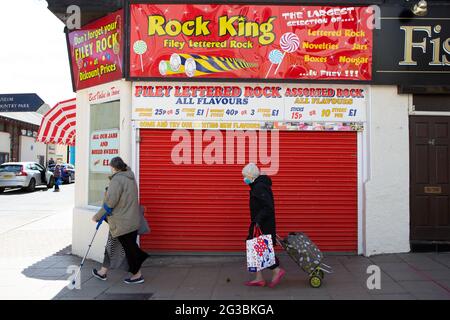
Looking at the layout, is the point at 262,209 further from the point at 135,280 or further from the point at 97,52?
the point at 97,52

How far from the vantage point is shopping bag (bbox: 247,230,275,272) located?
595 centimetres

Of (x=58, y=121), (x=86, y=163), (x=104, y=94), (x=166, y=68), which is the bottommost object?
(x=86, y=163)

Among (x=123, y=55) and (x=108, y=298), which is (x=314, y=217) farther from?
(x=123, y=55)

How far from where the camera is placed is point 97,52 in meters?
8.40

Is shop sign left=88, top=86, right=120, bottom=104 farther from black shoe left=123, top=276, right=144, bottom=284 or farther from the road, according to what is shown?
black shoe left=123, top=276, right=144, bottom=284

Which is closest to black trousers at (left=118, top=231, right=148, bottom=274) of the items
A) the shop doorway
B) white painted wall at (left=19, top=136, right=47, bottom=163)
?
the shop doorway

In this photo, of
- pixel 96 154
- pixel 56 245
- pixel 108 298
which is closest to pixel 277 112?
pixel 96 154

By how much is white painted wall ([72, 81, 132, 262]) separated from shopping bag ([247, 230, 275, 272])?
296 cm

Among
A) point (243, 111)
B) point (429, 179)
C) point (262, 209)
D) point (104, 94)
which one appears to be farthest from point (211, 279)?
point (429, 179)

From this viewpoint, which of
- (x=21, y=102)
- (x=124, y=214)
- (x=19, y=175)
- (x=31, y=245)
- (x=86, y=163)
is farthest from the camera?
(x=19, y=175)

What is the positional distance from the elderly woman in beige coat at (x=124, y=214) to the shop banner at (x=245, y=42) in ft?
7.56

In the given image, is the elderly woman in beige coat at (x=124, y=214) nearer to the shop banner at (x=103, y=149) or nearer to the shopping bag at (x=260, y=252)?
the shopping bag at (x=260, y=252)

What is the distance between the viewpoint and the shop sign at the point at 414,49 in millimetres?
7852

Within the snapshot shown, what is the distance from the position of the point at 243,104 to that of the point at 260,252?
295 centimetres
